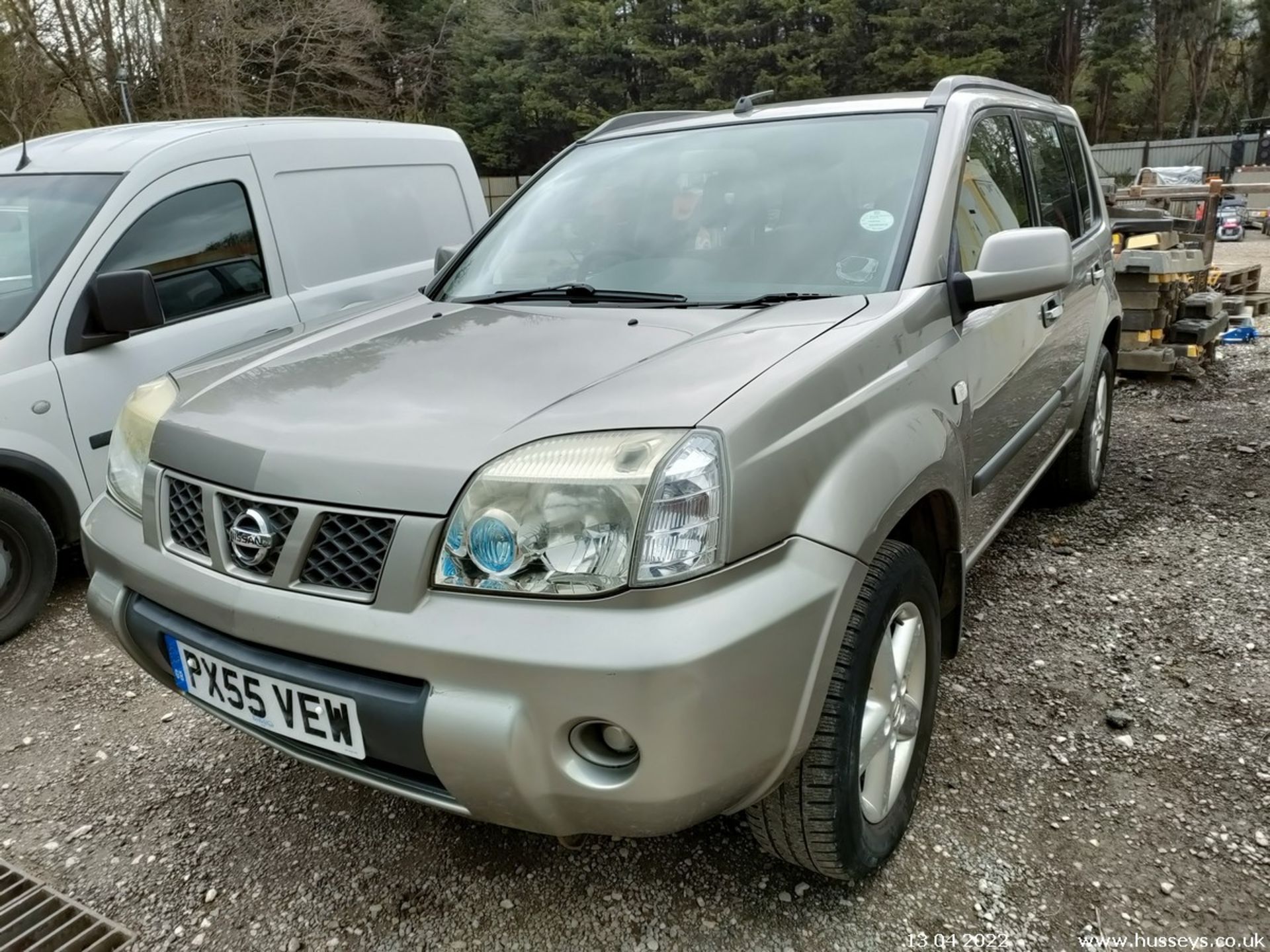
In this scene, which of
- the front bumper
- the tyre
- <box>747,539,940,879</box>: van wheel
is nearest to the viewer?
the front bumper

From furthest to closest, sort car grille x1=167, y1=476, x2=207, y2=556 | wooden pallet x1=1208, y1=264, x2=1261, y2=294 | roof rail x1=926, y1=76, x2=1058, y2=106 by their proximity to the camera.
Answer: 1. wooden pallet x1=1208, y1=264, x2=1261, y2=294
2. roof rail x1=926, y1=76, x2=1058, y2=106
3. car grille x1=167, y1=476, x2=207, y2=556

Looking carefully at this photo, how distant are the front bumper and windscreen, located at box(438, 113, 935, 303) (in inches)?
37.2

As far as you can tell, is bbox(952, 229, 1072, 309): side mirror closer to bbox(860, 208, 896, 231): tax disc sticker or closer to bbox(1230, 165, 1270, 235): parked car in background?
bbox(860, 208, 896, 231): tax disc sticker

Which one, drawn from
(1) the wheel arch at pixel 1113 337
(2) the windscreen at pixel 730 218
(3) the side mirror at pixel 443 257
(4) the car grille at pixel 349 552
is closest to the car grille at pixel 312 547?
(4) the car grille at pixel 349 552

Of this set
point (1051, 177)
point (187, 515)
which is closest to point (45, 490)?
point (187, 515)

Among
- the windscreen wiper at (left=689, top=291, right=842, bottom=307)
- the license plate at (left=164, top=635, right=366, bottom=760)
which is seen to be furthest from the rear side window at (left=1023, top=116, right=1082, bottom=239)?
the license plate at (left=164, top=635, right=366, bottom=760)

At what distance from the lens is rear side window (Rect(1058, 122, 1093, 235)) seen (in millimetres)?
3834

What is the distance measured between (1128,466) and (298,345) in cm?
418

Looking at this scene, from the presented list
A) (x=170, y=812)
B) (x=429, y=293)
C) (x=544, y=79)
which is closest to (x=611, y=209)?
(x=429, y=293)

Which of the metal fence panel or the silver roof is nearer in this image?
the silver roof

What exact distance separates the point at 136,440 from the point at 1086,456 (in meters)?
3.63

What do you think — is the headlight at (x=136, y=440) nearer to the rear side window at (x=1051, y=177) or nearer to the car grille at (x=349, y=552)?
the car grille at (x=349, y=552)

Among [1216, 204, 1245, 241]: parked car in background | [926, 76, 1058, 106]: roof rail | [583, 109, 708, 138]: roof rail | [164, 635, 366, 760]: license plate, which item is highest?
[926, 76, 1058, 106]: roof rail

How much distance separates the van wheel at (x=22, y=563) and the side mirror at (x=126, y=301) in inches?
28.5
